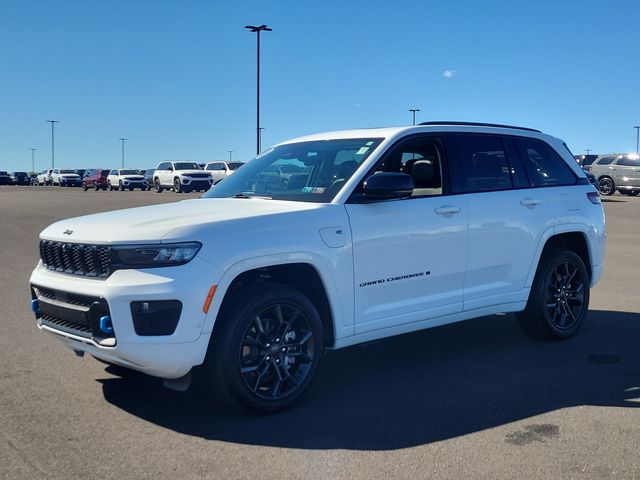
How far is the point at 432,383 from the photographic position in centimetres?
525

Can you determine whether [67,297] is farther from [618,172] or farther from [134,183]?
[134,183]

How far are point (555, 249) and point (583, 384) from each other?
1.63 m

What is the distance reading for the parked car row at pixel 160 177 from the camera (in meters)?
43.4

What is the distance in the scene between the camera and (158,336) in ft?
13.5

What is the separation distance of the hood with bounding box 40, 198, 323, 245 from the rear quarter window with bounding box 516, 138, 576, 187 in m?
2.51

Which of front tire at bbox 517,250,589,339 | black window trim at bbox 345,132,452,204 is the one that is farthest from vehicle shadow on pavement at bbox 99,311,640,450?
black window trim at bbox 345,132,452,204

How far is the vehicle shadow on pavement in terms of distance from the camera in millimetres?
4301

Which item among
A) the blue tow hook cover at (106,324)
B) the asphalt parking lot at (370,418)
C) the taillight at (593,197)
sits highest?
the taillight at (593,197)

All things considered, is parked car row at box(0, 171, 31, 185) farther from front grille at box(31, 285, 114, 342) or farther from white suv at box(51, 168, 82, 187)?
front grille at box(31, 285, 114, 342)

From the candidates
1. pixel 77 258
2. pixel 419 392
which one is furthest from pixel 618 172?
pixel 77 258

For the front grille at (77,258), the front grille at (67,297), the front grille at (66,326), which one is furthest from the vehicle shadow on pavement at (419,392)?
the front grille at (77,258)

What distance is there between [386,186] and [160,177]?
140 feet

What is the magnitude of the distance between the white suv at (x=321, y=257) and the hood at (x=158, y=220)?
0.01 m

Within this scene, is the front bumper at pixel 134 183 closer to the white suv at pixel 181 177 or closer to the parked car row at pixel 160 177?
the parked car row at pixel 160 177
